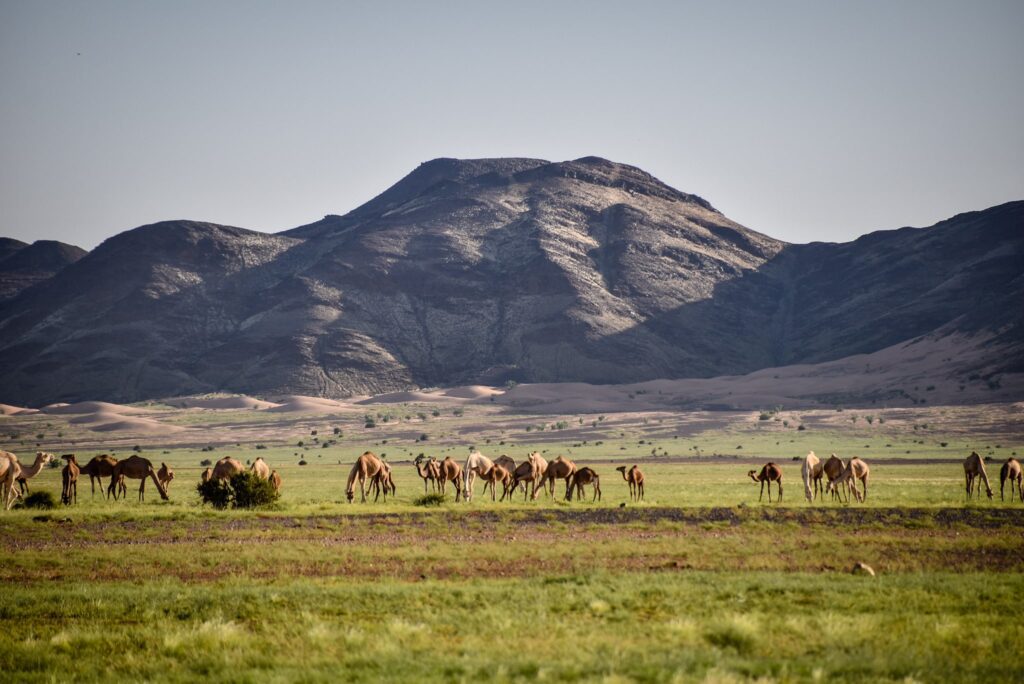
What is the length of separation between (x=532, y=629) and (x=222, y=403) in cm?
12979

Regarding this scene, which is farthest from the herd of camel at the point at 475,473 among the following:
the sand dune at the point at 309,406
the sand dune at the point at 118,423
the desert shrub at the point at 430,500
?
the sand dune at the point at 309,406

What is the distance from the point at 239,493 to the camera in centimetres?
3002

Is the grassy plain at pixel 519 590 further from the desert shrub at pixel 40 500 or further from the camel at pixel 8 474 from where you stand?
the camel at pixel 8 474

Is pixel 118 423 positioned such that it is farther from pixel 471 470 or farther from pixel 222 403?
pixel 471 470

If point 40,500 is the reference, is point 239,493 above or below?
above

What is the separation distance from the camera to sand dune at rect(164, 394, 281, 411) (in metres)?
132

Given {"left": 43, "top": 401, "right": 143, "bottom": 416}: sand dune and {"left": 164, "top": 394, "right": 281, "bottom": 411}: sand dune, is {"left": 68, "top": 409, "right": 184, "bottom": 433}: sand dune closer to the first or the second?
{"left": 43, "top": 401, "right": 143, "bottom": 416}: sand dune

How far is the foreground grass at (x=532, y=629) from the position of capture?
10133mm

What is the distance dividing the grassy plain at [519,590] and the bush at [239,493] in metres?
1.02

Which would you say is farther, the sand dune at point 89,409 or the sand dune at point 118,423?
the sand dune at point 89,409

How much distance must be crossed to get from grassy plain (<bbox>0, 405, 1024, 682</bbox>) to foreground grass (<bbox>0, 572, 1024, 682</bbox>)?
42 millimetres

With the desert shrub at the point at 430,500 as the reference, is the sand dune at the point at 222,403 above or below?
above

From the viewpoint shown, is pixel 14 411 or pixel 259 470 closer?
pixel 259 470

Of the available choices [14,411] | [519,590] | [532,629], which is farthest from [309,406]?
[532,629]
